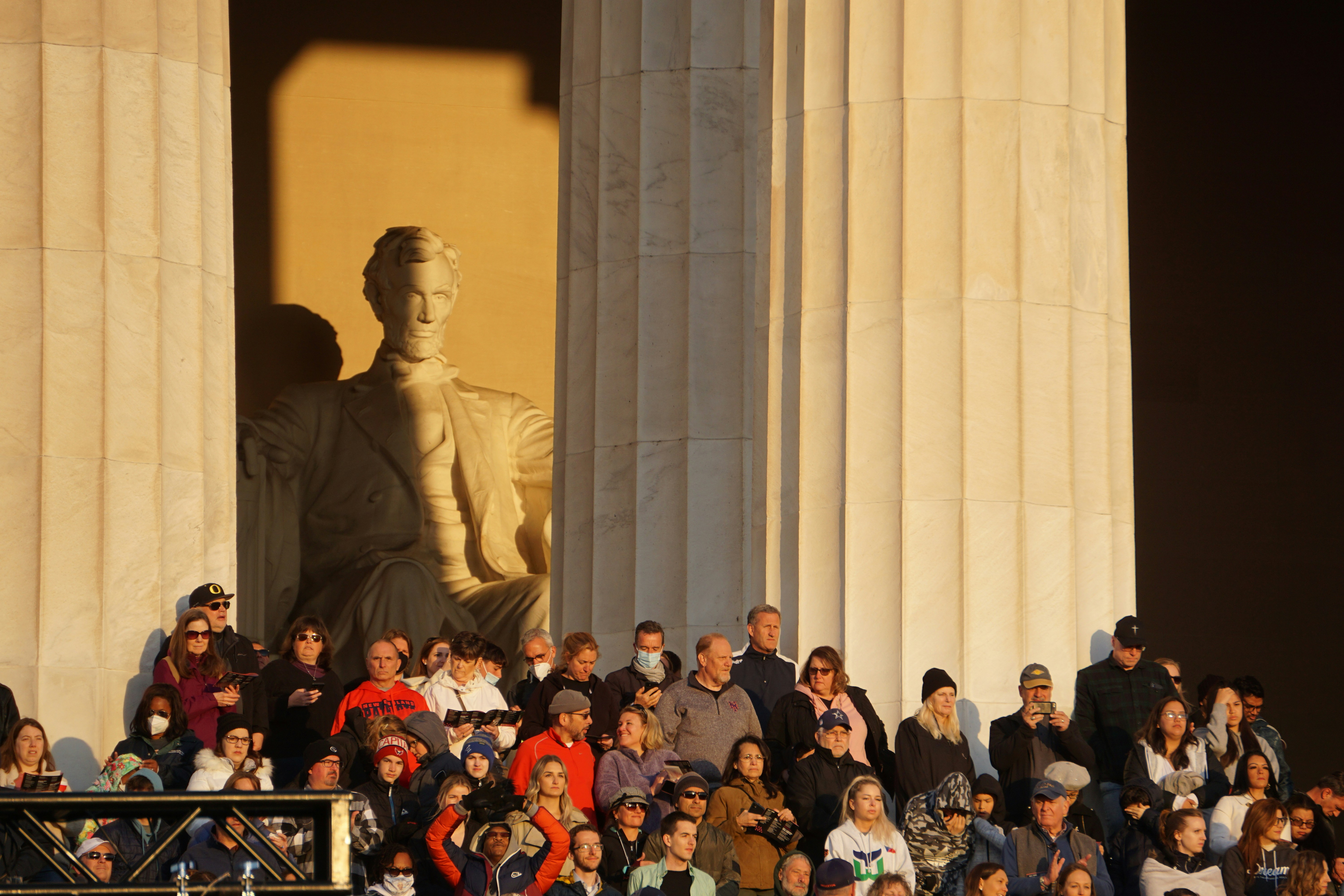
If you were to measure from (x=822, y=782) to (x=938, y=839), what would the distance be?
0.86 meters

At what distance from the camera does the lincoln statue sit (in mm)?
28062

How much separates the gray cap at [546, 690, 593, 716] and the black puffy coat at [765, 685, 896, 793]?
1354mm

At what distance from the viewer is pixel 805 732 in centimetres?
1692

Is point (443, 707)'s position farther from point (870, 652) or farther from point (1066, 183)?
point (1066, 183)

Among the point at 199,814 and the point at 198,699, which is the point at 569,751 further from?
the point at 199,814

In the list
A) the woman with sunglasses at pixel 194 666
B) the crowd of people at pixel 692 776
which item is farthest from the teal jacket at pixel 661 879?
the woman with sunglasses at pixel 194 666

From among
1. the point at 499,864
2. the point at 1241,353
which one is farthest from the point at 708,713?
the point at 1241,353

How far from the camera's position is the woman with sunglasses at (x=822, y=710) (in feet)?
55.6

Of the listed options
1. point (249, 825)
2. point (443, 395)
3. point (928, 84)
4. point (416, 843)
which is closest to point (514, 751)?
point (416, 843)

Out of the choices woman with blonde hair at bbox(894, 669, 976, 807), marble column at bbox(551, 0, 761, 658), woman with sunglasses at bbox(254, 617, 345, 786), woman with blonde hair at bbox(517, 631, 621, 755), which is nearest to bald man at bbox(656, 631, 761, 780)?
woman with blonde hair at bbox(517, 631, 621, 755)

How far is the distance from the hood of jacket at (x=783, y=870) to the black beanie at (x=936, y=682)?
1707 mm

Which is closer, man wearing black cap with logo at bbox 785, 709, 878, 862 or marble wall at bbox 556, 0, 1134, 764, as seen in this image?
man wearing black cap with logo at bbox 785, 709, 878, 862

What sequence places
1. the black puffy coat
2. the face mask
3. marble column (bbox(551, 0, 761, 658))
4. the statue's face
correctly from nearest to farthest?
the face mask, the black puffy coat, marble column (bbox(551, 0, 761, 658)), the statue's face

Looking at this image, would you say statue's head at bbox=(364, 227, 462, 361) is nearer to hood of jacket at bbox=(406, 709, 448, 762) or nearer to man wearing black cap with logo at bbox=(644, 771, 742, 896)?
hood of jacket at bbox=(406, 709, 448, 762)
